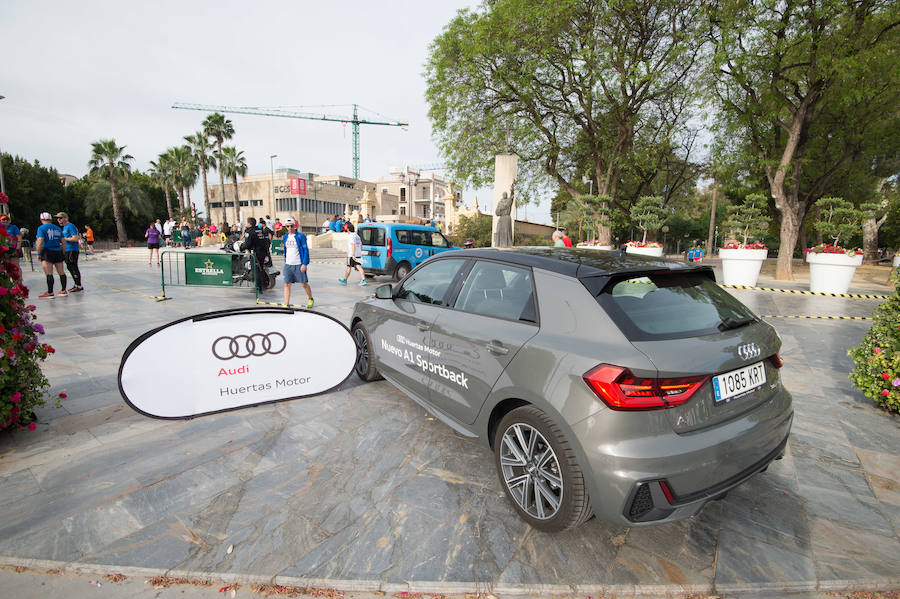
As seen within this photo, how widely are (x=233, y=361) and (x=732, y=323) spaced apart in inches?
150

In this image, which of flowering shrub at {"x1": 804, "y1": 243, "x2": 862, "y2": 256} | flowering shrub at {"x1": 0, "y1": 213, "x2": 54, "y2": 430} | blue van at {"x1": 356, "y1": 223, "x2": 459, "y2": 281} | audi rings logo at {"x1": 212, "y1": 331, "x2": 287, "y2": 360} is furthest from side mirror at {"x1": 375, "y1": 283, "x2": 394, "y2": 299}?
flowering shrub at {"x1": 804, "y1": 243, "x2": 862, "y2": 256}

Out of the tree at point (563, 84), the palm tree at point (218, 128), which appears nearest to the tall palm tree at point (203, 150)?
the palm tree at point (218, 128)

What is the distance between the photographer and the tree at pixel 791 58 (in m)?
12.4

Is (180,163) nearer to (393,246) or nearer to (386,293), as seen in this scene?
(393,246)

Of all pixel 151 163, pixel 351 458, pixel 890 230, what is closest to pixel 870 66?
pixel 351 458

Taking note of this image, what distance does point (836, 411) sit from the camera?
4.04 metres

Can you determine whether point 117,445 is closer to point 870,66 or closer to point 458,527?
point 458,527

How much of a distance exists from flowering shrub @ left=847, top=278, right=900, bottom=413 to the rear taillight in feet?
10.7

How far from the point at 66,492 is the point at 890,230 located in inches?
2105

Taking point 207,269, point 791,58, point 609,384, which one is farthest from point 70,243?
point 791,58

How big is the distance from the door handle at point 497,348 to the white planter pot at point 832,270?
45.0 feet

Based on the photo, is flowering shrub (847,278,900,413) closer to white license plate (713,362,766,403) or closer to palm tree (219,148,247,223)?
white license plate (713,362,766,403)

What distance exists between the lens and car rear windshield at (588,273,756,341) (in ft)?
7.15

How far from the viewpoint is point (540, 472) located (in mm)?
2336
